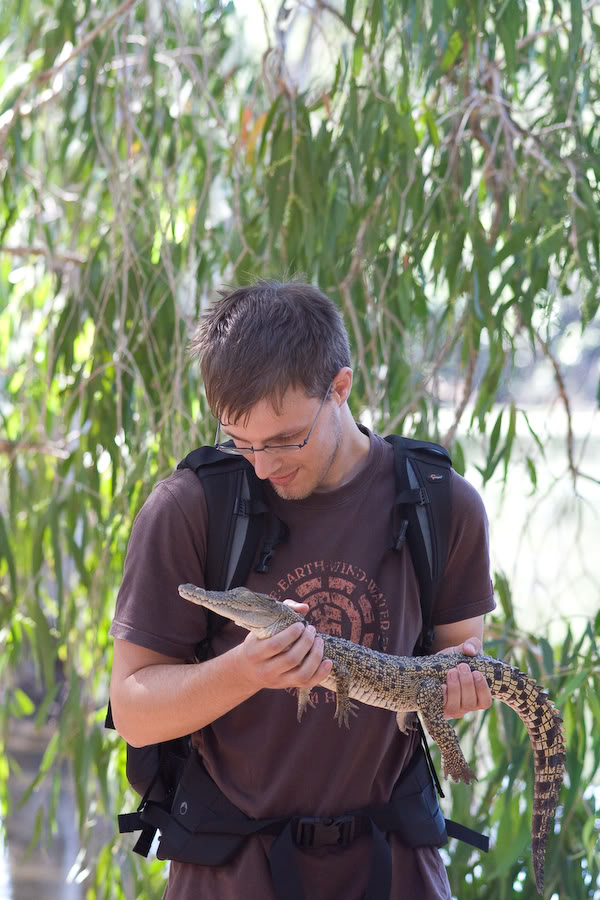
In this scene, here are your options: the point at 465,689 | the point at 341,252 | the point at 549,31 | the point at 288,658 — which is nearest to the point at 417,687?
the point at 465,689

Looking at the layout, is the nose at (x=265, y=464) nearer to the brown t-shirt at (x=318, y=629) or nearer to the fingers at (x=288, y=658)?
the brown t-shirt at (x=318, y=629)

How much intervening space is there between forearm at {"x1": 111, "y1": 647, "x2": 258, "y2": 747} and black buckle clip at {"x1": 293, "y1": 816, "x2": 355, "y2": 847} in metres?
0.20

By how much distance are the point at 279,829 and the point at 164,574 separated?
0.37m

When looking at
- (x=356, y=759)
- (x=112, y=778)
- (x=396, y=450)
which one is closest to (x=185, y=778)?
(x=356, y=759)

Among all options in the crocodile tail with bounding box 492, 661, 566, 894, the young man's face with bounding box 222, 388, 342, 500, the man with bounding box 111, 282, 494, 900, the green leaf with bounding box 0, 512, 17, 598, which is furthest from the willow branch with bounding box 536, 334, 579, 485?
the green leaf with bounding box 0, 512, 17, 598

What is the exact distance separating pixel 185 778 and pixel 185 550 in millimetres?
324

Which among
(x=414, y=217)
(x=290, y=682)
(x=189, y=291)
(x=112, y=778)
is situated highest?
(x=414, y=217)

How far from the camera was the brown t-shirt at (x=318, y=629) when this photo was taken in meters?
1.39

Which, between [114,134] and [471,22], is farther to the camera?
[114,134]

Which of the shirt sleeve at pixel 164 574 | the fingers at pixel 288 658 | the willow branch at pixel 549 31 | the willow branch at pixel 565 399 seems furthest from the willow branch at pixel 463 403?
the fingers at pixel 288 658

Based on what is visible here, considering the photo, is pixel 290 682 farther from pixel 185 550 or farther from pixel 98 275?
pixel 98 275

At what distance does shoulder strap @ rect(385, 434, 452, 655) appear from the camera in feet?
4.80

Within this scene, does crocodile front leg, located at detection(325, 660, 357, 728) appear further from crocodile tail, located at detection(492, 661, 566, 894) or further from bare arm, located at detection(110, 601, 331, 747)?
crocodile tail, located at detection(492, 661, 566, 894)

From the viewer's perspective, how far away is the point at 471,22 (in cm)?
225
